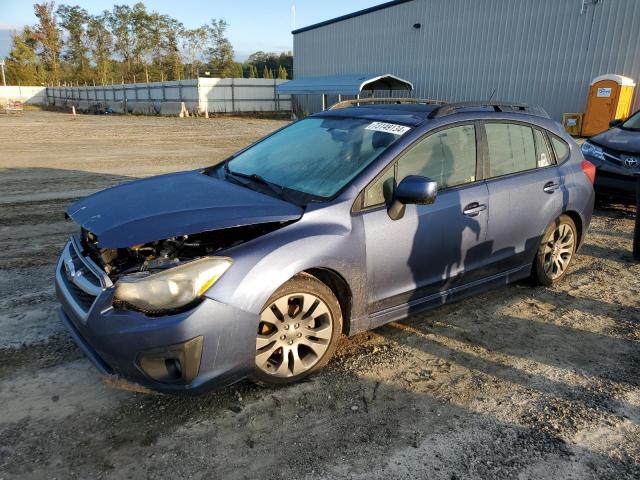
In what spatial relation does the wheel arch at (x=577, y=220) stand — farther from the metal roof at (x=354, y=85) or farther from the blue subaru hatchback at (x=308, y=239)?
the metal roof at (x=354, y=85)

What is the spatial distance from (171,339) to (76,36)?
8084cm

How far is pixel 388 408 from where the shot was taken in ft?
9.32

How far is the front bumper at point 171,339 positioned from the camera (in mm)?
→ 2436

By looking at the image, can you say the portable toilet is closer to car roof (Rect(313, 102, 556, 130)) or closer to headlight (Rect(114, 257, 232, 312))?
car roof (Rect(313, 102, 556, 130))

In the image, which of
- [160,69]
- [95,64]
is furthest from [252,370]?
[95,64]

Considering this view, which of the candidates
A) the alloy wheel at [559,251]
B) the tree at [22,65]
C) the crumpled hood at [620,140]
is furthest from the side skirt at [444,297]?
the tree at [22,65]

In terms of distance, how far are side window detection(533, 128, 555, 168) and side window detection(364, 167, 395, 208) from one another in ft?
5.74

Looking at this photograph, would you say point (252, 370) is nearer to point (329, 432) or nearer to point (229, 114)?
point (329, 432)

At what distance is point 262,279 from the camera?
8.64ft

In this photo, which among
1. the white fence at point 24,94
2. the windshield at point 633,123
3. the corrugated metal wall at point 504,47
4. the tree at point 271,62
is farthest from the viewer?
the tree at point 271,62

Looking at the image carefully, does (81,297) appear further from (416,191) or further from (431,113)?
(431,113)

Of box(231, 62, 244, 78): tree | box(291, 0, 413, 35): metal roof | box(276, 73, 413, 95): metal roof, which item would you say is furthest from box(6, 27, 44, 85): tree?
box(276, 73, 413, 95): metal roof

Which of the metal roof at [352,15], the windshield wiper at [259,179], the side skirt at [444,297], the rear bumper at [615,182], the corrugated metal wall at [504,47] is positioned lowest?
the side skirt at [444,297]

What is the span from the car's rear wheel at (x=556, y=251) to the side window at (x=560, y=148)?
0.53m
